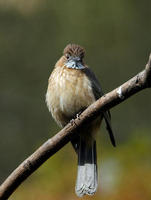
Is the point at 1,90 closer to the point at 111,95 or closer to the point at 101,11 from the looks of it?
the point at 101,11

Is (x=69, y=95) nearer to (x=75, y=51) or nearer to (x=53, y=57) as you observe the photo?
(x=75, y=51)

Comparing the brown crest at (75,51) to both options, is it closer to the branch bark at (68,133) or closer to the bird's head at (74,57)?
the bird's head at (74,57)

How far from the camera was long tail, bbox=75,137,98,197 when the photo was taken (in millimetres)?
6504

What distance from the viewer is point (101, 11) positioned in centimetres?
1527

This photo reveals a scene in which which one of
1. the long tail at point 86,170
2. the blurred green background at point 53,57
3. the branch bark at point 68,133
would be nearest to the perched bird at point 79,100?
the long tail at point 86,170

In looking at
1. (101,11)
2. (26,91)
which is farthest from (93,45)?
(26,91)

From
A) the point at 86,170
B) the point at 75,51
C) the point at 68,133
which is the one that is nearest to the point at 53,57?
the point at 75,51

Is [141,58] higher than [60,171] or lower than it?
higher

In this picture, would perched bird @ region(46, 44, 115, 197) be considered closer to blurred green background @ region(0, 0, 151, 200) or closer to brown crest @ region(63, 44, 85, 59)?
brown crest @ region(63, 44, 85, 59)

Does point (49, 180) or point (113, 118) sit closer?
point (49, 180)

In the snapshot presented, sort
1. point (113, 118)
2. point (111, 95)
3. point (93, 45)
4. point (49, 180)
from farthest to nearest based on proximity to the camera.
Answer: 1. point (93, 45)
2. point (113, 118)
3. point (49, 180)
4. point (111, 95)

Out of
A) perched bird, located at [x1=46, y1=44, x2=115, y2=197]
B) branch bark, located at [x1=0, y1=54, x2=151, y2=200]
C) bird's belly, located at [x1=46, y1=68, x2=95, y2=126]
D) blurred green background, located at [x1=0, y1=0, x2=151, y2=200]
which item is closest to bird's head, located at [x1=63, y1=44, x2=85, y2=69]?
perched bird, located at [x1=46, y1=44, x2=115, y2=197]

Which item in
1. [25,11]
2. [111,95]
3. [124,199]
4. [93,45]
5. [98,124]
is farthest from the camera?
[93,45]

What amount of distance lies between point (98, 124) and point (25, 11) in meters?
7.33
